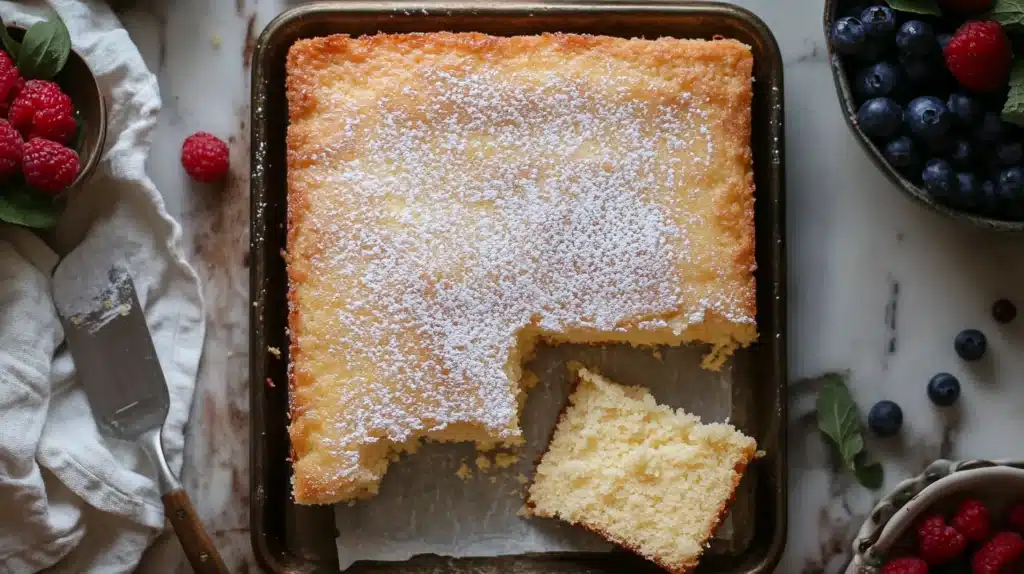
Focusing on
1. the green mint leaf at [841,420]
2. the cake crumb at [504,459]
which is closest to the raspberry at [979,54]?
the green mint leaf at [841,420]

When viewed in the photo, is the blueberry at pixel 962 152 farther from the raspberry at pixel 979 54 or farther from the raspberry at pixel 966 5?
the raspberry at pixel 966 5

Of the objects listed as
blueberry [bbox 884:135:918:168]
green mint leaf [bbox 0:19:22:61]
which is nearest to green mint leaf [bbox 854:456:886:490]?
blueberry [bbox 884:135:918:168]

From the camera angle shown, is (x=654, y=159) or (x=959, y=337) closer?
(x=654, y=159)

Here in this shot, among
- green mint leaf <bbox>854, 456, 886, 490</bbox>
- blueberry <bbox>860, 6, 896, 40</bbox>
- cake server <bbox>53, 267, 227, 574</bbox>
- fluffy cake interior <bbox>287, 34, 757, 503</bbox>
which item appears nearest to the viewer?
blueberry <bbox>860, 6, 896, 40</bbox>

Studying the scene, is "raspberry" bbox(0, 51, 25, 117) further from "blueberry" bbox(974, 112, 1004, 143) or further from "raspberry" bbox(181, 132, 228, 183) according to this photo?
"blueberry" bbox(974, 112, 1004, 143)

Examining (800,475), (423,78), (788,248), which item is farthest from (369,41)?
(800,475)

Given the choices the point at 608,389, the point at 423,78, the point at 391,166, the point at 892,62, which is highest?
the point at 892,62

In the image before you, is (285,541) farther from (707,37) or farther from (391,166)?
(707,37)
